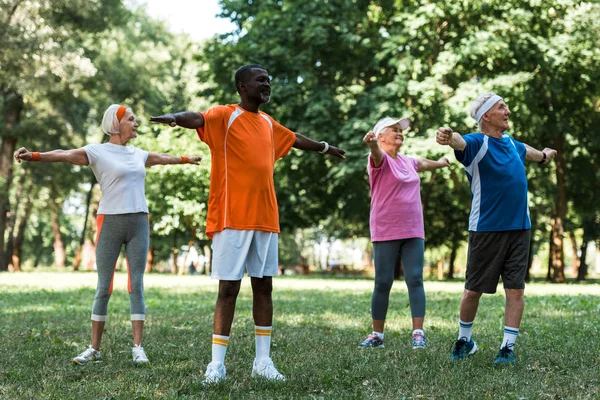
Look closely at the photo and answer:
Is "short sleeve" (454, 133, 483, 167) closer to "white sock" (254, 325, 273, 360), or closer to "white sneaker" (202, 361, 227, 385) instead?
"white sock" (254, 325, 273, 360)

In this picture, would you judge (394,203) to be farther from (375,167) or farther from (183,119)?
(183,119)

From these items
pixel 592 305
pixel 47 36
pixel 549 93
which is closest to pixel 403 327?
pixel 592 305

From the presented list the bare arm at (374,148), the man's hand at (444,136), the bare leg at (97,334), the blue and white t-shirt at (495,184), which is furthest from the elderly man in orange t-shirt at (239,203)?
the blue and white t-shirt at (495,184)

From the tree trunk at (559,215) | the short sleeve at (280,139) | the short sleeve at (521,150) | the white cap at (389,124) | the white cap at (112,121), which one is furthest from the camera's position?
the tree trunk at (559,215)

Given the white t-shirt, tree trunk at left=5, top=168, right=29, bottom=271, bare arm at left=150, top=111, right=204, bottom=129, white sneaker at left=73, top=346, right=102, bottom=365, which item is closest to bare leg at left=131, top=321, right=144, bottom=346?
white sneaker at left=73, top=346, right=102, bottom=365

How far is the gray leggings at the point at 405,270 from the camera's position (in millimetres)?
6758

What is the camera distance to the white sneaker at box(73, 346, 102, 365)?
567cm

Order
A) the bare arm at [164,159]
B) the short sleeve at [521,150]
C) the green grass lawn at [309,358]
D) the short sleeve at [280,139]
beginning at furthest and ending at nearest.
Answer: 1. the bare arm at [164,159]
2. the short sleeve at [521,150]
3. the short sleeve at [280,139]
4. the green grass lawn at [309,358]

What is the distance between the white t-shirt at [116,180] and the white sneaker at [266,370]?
186 cm

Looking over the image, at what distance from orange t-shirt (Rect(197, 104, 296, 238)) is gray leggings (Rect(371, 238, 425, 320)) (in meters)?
2.15

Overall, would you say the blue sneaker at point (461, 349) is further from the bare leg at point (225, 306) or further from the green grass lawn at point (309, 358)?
the bare leg at point (225, 306)

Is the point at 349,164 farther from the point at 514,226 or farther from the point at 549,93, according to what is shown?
the point at 514,226

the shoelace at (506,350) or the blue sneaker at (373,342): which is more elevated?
the shoelace at (506,350)

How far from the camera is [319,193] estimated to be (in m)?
27.5
